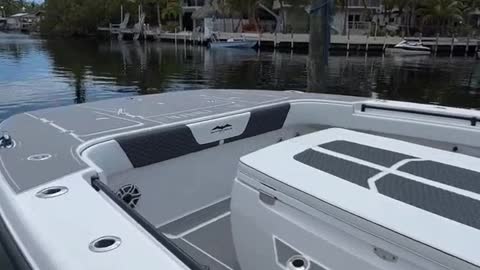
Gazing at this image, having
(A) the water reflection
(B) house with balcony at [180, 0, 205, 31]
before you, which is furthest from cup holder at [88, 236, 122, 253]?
(B) house with balcony at [180, 0, 205, 31]

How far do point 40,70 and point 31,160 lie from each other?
763 inches

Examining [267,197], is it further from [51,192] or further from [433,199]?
[51,192]

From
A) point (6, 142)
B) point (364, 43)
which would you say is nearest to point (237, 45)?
point (364, 43)

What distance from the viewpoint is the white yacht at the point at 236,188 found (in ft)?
3.77

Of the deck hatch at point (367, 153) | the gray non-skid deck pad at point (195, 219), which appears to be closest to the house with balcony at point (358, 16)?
the gray non-skid deck pad at point (195, 219)

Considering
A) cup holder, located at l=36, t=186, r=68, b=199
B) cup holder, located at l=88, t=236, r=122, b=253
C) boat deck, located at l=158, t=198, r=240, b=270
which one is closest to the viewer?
cup holder, located at l=88, t=236, r=122, b=253

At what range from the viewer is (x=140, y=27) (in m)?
46.9

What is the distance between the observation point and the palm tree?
106ft

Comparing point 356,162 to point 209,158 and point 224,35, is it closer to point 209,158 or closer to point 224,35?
point 209,158

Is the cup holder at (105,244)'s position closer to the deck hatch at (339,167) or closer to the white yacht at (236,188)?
the white yacht at (236,188)

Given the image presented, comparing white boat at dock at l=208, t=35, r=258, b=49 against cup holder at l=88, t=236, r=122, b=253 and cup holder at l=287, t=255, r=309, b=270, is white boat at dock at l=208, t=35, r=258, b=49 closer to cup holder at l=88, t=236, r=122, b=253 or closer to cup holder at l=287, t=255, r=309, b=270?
cup holder at l=287, t=255, r=309, b=270

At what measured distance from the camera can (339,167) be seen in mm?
1619

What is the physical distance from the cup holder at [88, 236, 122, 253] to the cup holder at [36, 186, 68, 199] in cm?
35

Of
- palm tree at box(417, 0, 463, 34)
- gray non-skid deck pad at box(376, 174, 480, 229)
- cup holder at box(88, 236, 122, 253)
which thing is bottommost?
cup holder at box(88, 236, 122, 253)
